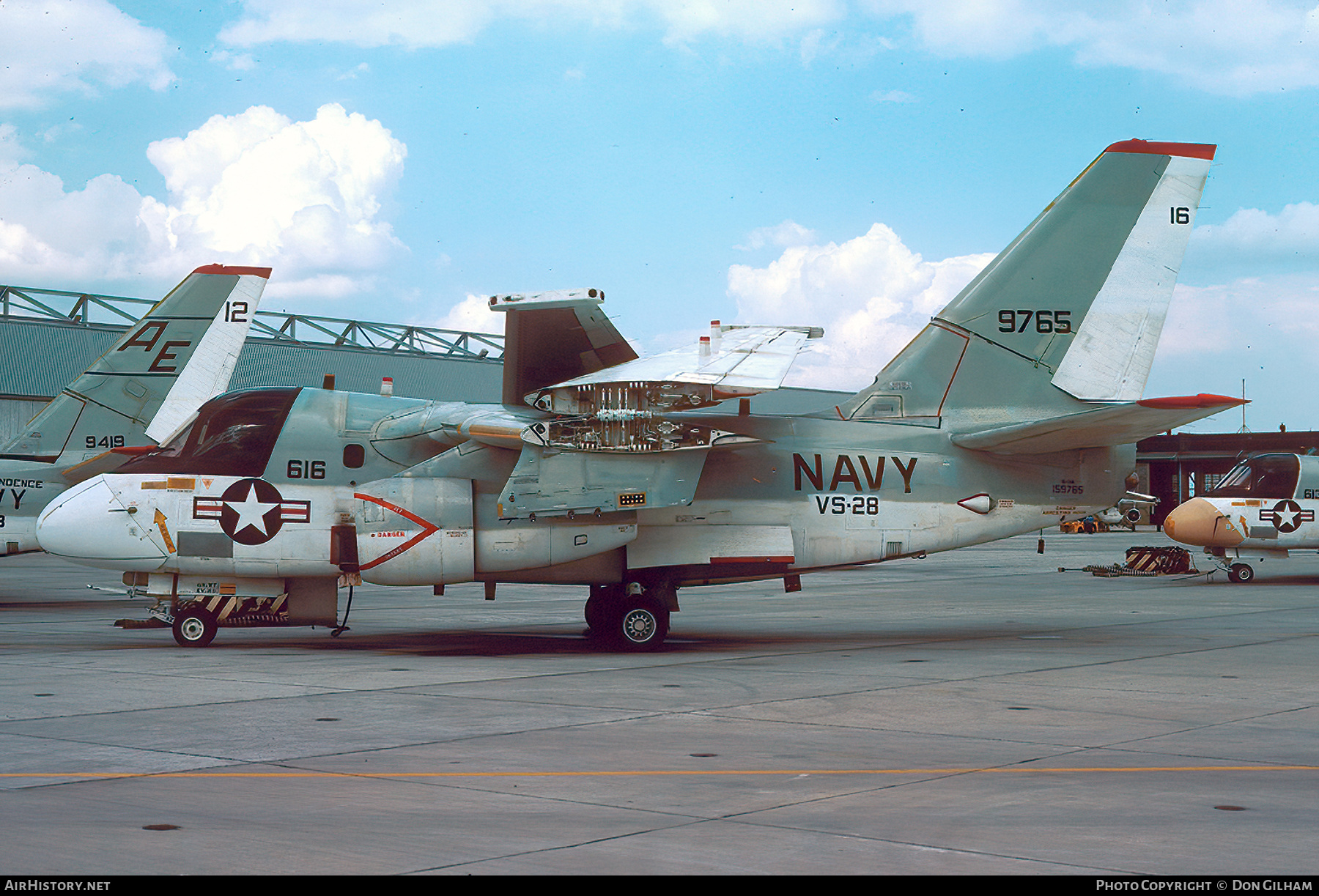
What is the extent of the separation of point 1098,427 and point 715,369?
5259 mm

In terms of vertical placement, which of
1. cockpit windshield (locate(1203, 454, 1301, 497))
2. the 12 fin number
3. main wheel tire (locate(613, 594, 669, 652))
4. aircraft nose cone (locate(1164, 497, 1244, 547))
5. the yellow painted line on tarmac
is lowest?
the yellow painted line on tarmac

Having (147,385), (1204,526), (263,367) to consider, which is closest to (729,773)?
(147,385)

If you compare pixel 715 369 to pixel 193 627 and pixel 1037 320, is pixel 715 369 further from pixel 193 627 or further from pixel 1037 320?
pixel 193 627

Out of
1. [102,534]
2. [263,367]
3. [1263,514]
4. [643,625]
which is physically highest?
[263,367]

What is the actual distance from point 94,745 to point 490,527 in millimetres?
7353

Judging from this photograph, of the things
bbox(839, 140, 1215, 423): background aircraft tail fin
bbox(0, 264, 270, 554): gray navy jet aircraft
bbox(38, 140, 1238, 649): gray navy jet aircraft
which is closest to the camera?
bbox(38, 140, 1238, 649): gray navy jet aircraft

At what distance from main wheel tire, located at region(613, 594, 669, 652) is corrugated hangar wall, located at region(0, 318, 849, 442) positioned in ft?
84.1

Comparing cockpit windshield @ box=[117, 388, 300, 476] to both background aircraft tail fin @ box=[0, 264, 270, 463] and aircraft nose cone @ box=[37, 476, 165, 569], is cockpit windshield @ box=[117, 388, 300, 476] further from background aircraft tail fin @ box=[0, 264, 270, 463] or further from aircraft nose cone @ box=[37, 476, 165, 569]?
background aircraft tail fin @ box=[0, 264, 270, 463]

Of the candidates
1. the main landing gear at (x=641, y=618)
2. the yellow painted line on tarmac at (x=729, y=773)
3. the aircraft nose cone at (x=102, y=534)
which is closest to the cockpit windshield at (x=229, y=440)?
the aircraft nose cone at (x=102, y=534)

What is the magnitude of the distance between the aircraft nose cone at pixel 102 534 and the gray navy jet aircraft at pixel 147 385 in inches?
350

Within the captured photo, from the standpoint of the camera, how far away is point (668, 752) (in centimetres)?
915

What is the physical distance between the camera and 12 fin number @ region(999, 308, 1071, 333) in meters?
17.8

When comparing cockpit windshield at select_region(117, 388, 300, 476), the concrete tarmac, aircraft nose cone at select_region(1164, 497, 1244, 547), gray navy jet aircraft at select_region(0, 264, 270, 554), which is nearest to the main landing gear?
the concrete tarmac
